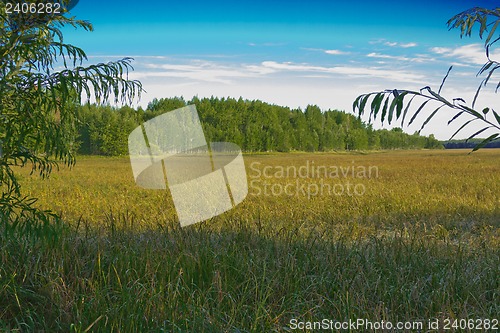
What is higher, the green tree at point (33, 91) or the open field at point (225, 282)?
the green tree at point (33, 91)

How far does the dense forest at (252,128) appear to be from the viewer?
64.6 metres

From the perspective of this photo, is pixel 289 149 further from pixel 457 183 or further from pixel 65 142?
pixel 65 142

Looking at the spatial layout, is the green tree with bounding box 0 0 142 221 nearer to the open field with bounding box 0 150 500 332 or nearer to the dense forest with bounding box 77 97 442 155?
the open field with bounding box 0 150 500 332

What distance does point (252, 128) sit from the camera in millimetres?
78500

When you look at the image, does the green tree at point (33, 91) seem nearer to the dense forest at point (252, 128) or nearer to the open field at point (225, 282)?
the open field at point (225, 282)

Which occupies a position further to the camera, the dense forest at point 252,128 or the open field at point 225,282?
the dense forest at point 252,128

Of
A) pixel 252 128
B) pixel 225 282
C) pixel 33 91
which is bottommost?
pixel 225 282

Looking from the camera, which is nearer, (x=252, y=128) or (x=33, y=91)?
(x=33, y=91)

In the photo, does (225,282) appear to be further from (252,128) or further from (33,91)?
(252,128)

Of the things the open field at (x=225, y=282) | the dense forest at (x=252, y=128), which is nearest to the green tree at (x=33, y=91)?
the open field at (x=225, y=282)

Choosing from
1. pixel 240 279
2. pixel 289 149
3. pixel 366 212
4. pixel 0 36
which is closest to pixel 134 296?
pixel 240 279

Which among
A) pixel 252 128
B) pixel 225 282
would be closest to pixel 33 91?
pixel 225 282

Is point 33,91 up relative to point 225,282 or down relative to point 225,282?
up

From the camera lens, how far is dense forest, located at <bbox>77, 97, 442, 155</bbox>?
64.6 metres
